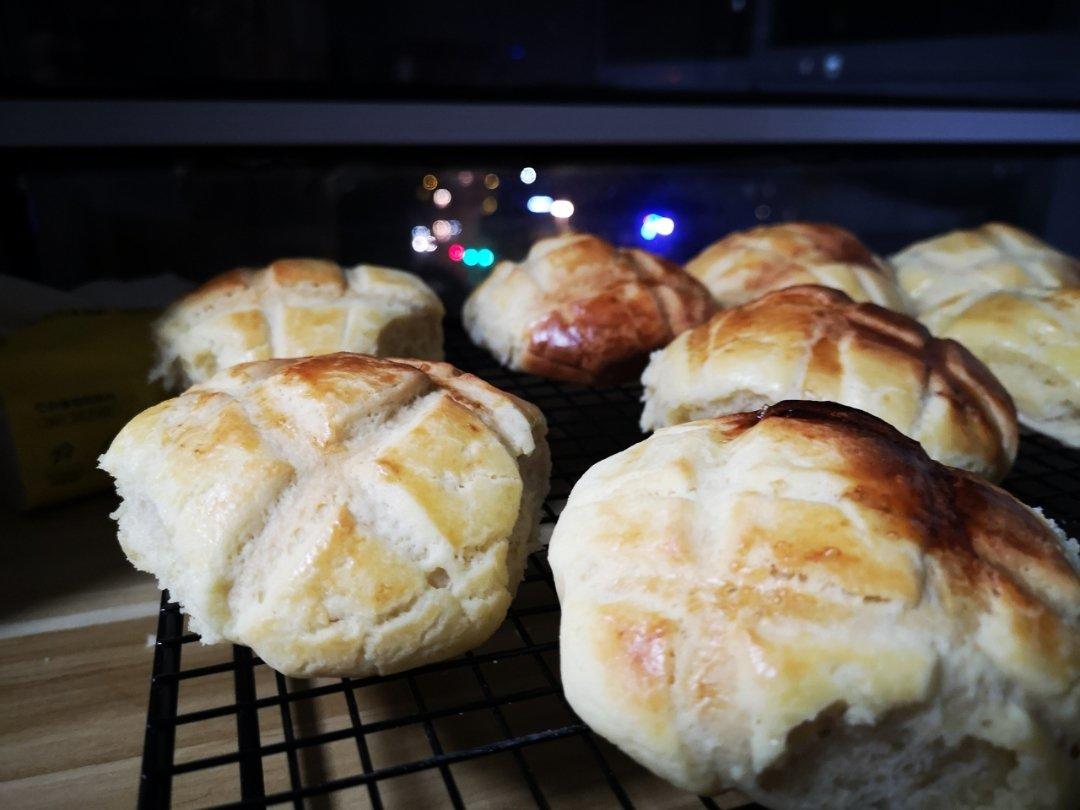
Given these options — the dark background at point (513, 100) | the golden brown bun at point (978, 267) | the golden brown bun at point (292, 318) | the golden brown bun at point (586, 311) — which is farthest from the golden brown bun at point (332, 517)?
the golden brown bun at point (978, 267)

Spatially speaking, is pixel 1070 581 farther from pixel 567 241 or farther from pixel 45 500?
pixel 45 500

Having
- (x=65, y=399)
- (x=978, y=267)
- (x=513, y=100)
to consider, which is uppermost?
(x=513, y=100)

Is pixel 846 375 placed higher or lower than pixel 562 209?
lower

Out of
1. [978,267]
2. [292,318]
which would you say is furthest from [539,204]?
[978,267]

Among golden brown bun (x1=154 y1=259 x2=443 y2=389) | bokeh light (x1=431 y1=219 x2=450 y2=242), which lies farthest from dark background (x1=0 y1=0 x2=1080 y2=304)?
golden brown bun (x1=154 y1=259 x2=443 y2=389)

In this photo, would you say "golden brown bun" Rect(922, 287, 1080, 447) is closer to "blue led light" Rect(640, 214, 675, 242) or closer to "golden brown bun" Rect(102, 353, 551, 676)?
"blue led light" Rect(640, 214, 675, 242)

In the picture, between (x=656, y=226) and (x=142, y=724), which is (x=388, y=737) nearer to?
(x=142, y=724)

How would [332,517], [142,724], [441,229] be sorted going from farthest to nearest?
[441,229] → [142,724] → [332,517]
